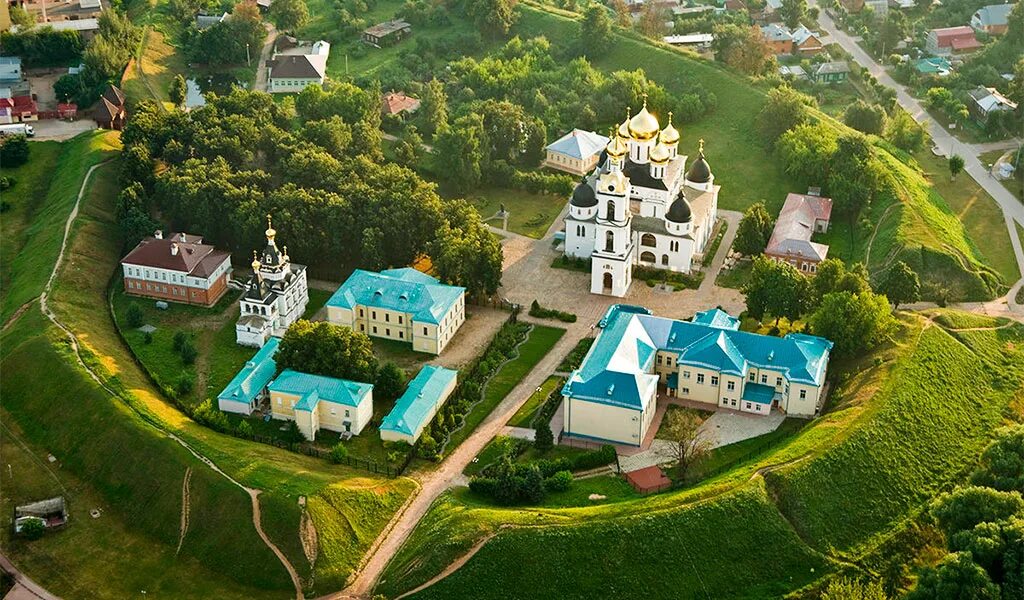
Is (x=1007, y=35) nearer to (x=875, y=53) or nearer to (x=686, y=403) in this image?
(x=875, y=53)

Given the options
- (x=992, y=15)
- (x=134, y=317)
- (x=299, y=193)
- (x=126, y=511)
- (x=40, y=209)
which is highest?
(x=992, y=15)

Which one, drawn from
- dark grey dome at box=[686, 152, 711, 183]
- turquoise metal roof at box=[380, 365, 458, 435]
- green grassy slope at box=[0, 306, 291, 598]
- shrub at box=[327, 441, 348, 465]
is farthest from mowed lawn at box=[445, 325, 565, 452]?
dark grey dome at box=[686, 152, 711, 183]

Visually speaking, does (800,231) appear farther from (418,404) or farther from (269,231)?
(269,231)

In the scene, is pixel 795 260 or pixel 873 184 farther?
pixel 873 184

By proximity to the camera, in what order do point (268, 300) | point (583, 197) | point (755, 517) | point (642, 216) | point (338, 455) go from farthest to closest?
point (642, 216)
point (583, 197)
point (268, 300)
point (338, 455)
point (755, 517)

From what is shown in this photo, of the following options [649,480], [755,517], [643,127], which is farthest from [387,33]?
Answer: [755,517]

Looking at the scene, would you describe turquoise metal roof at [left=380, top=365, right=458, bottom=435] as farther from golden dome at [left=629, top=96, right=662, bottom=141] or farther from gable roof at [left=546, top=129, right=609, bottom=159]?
gable roof at [left=546, top=129, right=609, bottom=159]

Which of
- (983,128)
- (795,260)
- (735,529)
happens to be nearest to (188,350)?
(735,529)
